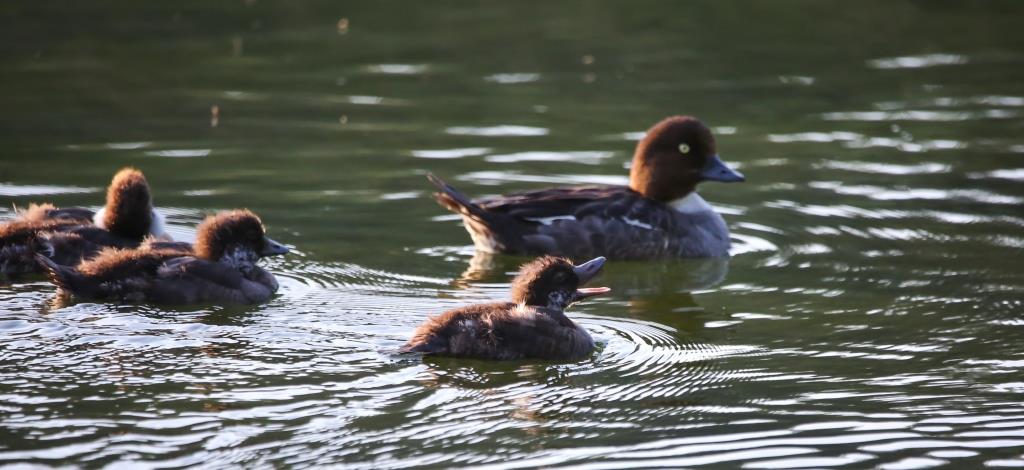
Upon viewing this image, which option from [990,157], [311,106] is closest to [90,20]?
[311,106]

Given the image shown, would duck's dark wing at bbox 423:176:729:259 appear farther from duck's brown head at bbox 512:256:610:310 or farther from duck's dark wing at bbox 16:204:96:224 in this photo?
duck's dark wing at bbox 16:204:96:224

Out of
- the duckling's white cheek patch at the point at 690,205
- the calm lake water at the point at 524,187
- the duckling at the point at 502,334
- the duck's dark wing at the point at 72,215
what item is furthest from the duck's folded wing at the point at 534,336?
the duckling's white cheek patch at the point at 690,205

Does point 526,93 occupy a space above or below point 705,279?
above

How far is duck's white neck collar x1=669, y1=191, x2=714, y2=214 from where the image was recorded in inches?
515

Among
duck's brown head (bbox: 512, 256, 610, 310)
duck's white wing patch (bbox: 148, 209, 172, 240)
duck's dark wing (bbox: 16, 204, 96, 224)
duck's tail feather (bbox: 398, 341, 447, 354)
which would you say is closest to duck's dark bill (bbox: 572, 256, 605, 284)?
duck's brown head (bbox: 512, 256, 610, 310)

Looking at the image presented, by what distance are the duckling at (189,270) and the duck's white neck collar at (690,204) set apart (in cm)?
377

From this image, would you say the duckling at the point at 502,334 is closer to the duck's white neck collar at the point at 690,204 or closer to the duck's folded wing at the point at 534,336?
the duck's folded wing at the point at 534,336

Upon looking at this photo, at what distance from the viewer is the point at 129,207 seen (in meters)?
11.1

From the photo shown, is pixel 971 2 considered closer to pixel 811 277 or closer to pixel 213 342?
pixel 811 277

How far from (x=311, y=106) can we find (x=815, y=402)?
9.69 meters

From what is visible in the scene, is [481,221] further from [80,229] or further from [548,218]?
[80,229]

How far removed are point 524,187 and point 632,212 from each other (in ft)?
5.98

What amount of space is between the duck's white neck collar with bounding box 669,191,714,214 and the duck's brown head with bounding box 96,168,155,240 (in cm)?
432

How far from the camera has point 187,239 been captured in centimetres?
1224
